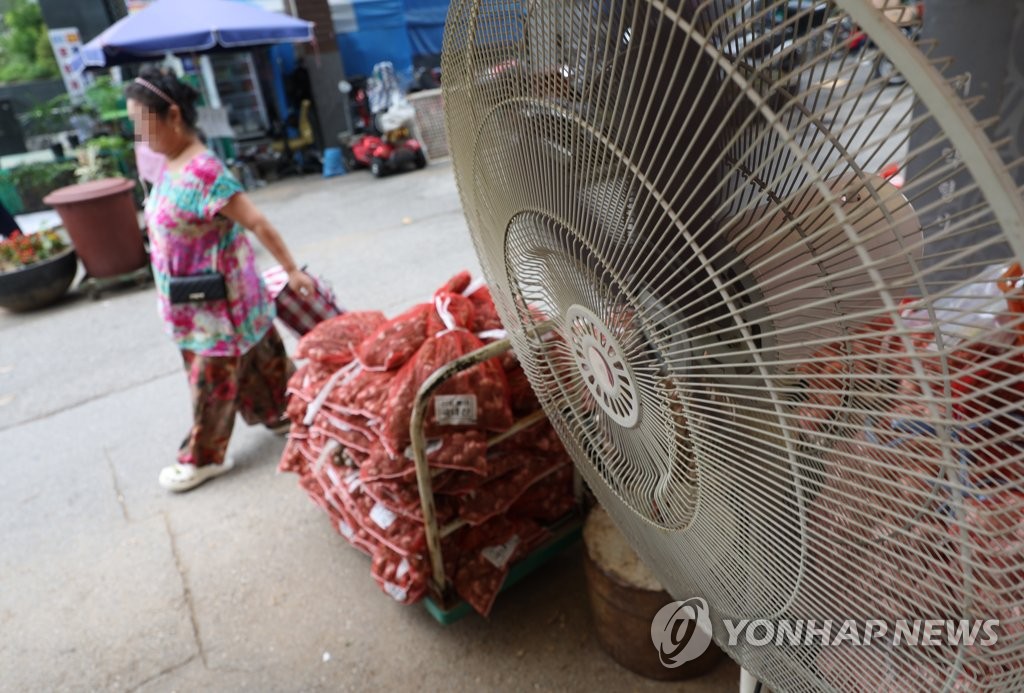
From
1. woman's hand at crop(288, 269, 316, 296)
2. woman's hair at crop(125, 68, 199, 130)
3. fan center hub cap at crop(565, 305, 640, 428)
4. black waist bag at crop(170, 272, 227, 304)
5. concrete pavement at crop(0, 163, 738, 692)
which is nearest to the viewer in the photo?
fan center hub cap at crop(565, 305, 640, 428)

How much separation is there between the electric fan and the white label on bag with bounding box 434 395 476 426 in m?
0.88

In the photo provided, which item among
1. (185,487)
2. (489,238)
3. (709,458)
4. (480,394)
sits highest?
(489,238)

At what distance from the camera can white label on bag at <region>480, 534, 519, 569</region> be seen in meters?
1.97

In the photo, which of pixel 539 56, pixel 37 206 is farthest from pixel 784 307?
pixel 37 206

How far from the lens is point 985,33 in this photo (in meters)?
1.75

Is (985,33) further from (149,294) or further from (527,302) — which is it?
(149,294)

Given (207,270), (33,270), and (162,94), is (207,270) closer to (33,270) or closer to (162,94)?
(162,94)

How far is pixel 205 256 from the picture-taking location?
264 cm

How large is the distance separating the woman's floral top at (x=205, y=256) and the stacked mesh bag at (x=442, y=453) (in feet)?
2.37

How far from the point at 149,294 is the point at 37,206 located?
4388 millimetres

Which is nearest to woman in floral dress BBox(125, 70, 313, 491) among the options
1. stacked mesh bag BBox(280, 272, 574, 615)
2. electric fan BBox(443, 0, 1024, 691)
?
stacked mesh bag BBox(280, 272, 574, 615)

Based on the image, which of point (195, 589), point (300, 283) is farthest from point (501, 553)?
point (300, 283)

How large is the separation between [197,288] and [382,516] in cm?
127

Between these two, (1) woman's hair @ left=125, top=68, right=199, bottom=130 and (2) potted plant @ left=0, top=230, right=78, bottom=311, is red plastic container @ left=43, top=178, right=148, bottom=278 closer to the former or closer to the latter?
(2) potted plant @ left=0, top=230, right=78, bottom=311
